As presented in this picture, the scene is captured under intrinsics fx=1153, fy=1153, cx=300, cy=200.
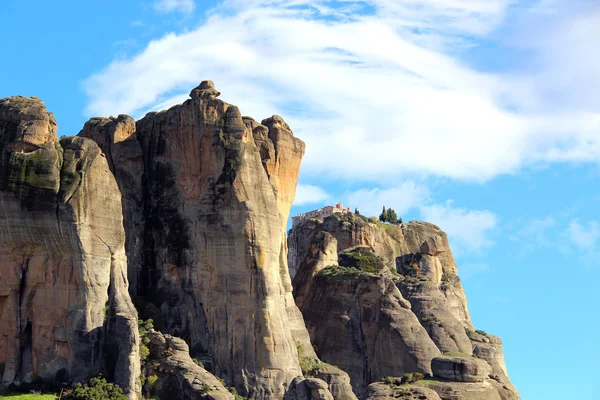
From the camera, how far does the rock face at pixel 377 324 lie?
74062 millimetres

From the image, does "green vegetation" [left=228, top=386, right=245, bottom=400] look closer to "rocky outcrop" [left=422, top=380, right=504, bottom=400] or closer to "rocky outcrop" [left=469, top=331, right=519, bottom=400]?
"rocky outcrop" [left=422, top=380, right=504, bottom=400]

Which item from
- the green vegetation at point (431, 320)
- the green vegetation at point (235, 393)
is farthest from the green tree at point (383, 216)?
the green vegetation at point (235, 393)

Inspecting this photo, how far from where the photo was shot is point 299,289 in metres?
81.7

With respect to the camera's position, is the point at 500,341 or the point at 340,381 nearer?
the point at 340,381

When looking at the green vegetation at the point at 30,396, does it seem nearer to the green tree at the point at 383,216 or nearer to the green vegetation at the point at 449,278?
the green vegetation at the point at 449,278

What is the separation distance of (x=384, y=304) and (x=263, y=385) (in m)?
14.7

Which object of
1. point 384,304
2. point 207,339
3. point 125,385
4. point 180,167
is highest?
point 180,167

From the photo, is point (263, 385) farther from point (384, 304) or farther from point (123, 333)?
point (384, 304)

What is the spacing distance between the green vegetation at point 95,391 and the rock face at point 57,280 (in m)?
0.94

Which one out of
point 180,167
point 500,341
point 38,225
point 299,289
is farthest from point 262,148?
point 500,341

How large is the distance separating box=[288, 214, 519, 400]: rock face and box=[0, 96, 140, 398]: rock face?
17271 millimetres

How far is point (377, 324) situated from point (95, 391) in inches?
990

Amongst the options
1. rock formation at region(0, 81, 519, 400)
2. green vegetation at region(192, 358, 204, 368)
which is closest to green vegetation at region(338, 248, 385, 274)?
rock formation at region(0, 81, 519, 400)

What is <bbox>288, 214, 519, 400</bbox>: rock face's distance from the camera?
7406cm
